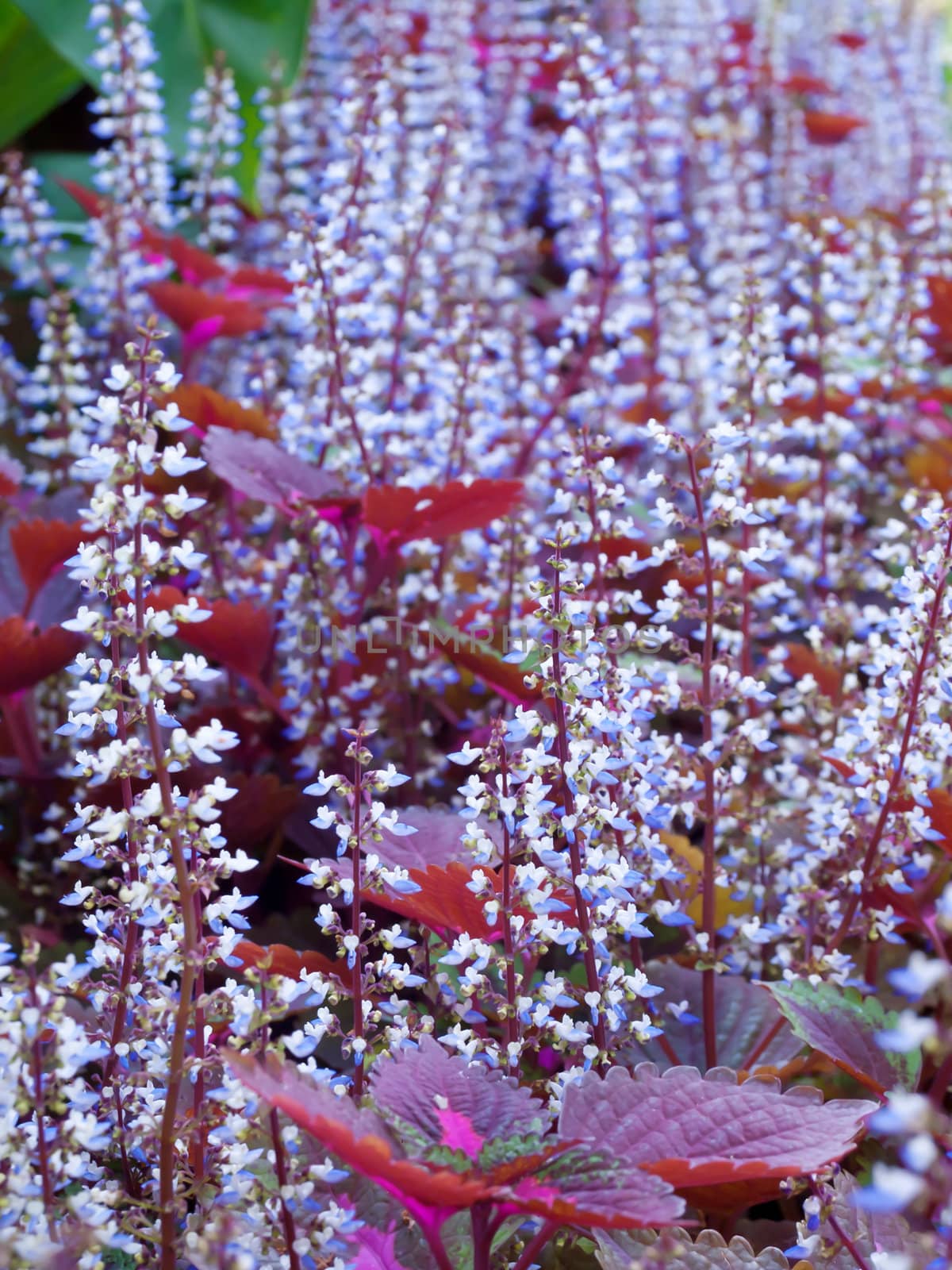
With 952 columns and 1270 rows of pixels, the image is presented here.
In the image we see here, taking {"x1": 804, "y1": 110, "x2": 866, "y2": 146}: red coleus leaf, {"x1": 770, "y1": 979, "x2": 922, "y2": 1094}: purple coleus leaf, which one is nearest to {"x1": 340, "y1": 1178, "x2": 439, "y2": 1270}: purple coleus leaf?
{"x1": 770, "y1": 979, "x2": 922, "y2": 1094}: purple coleus leaf

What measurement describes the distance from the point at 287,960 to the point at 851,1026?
0.63 metres

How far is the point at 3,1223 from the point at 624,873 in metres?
0.62

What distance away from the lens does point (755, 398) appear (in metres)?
1.89

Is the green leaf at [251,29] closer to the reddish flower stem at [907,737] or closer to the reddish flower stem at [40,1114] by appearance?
the reddish flower stem at [907,737]

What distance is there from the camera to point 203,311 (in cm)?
232

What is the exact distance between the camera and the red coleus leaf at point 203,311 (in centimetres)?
227

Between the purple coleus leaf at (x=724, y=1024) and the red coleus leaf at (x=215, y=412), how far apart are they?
105 cm

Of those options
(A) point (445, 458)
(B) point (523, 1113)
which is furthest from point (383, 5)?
(B) point (523, 1113)

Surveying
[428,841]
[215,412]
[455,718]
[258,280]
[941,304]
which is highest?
[258,280]

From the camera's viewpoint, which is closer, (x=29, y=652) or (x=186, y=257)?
(x=29, y=652)

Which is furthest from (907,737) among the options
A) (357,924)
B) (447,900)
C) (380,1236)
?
(380,1236)

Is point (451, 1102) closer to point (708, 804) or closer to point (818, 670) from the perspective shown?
point (708, 804)

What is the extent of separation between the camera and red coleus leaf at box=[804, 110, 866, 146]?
3906mm

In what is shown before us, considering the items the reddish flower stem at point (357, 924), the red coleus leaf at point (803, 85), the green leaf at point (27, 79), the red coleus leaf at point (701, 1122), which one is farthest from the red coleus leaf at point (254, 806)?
the red coleus leaf at point (803, 85)
